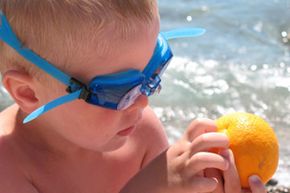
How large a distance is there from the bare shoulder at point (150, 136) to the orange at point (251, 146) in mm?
473

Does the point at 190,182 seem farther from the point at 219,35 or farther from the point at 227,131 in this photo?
the point at 219,35

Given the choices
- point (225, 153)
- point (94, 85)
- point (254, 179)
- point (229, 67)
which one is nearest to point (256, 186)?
point (254, 179)

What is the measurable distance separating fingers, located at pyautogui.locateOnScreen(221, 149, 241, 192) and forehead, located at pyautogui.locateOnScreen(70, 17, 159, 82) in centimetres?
36

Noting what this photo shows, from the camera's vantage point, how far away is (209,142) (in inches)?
78.3

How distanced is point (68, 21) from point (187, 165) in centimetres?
54

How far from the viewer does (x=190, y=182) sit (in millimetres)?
2020

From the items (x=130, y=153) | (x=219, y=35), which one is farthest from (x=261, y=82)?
(x=130, y=153)

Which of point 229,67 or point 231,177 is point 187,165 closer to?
point 231,177

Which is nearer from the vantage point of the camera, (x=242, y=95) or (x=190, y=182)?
(x=190, y=182)

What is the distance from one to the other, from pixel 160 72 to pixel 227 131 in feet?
0.88

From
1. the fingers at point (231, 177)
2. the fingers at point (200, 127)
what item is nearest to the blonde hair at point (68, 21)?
the fingers at point (200, 127)

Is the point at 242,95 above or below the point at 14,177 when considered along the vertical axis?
below

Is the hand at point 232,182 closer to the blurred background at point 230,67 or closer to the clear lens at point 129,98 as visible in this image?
the clear lens at point 129,98

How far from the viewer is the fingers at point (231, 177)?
201 centimetres
